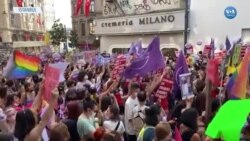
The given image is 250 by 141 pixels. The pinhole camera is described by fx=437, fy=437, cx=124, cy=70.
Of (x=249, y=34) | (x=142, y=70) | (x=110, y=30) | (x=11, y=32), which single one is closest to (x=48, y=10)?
(x=11, y=32)

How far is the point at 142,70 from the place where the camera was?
9242mm

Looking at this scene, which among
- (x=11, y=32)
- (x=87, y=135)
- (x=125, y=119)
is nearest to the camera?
(x=87, y=135)

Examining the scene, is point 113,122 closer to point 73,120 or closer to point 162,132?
point 73,120

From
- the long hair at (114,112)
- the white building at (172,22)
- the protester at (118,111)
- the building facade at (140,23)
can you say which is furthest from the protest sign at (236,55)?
the building facade at (140,23)

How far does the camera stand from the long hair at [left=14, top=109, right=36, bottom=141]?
4.64 m

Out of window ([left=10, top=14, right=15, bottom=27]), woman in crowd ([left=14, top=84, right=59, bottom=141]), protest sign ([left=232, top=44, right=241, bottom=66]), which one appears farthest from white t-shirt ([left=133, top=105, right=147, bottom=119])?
window ([left=10, top=14, right=15, bottom=27])

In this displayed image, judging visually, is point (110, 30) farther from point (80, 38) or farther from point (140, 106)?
point (80, 38)

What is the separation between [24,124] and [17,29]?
83.0 m

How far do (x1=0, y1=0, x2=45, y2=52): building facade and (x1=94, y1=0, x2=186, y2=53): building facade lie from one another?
1240 inches

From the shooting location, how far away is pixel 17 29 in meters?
84.9

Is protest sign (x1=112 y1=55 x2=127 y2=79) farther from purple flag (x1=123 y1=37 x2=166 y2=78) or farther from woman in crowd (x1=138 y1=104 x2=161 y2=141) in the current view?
woman in crowd (x1=138 y1=104 x2=161 y2=141)

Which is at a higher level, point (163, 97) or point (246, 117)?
point (246, 117)

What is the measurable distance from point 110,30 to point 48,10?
117 m

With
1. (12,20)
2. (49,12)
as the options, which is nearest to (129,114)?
(12,20)
